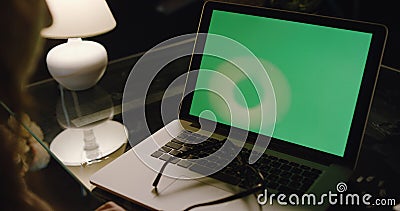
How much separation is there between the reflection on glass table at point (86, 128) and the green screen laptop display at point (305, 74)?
0.78 feet

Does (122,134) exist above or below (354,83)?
below

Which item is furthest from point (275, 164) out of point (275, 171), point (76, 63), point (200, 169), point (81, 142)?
point (76, 63)

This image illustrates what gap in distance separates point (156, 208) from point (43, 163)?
0.71 feet

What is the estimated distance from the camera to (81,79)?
1.11 m

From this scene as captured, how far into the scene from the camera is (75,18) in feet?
3.46

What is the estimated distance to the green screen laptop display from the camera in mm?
759

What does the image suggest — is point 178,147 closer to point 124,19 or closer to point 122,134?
point 122,134

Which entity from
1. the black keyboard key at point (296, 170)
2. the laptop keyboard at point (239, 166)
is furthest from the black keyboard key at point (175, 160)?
the black keyboard key at point (296, 170)

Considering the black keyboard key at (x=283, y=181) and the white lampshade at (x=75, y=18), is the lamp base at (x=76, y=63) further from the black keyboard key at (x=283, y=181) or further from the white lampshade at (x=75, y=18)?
the black keyboard key at (x=283, y=181)

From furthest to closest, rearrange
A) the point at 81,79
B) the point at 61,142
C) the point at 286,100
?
the point at 81,79 < the point at 61,142 < the point at 286,100

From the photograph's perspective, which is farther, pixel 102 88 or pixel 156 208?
pixel 102 88

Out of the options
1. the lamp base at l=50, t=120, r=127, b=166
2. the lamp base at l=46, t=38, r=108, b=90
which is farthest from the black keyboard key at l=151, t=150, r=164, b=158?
the lamp base at l=46, t=38, r=108, b=90

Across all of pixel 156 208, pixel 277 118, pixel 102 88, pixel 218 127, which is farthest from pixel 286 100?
pixel 102 88

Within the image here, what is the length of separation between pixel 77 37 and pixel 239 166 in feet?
1.85
